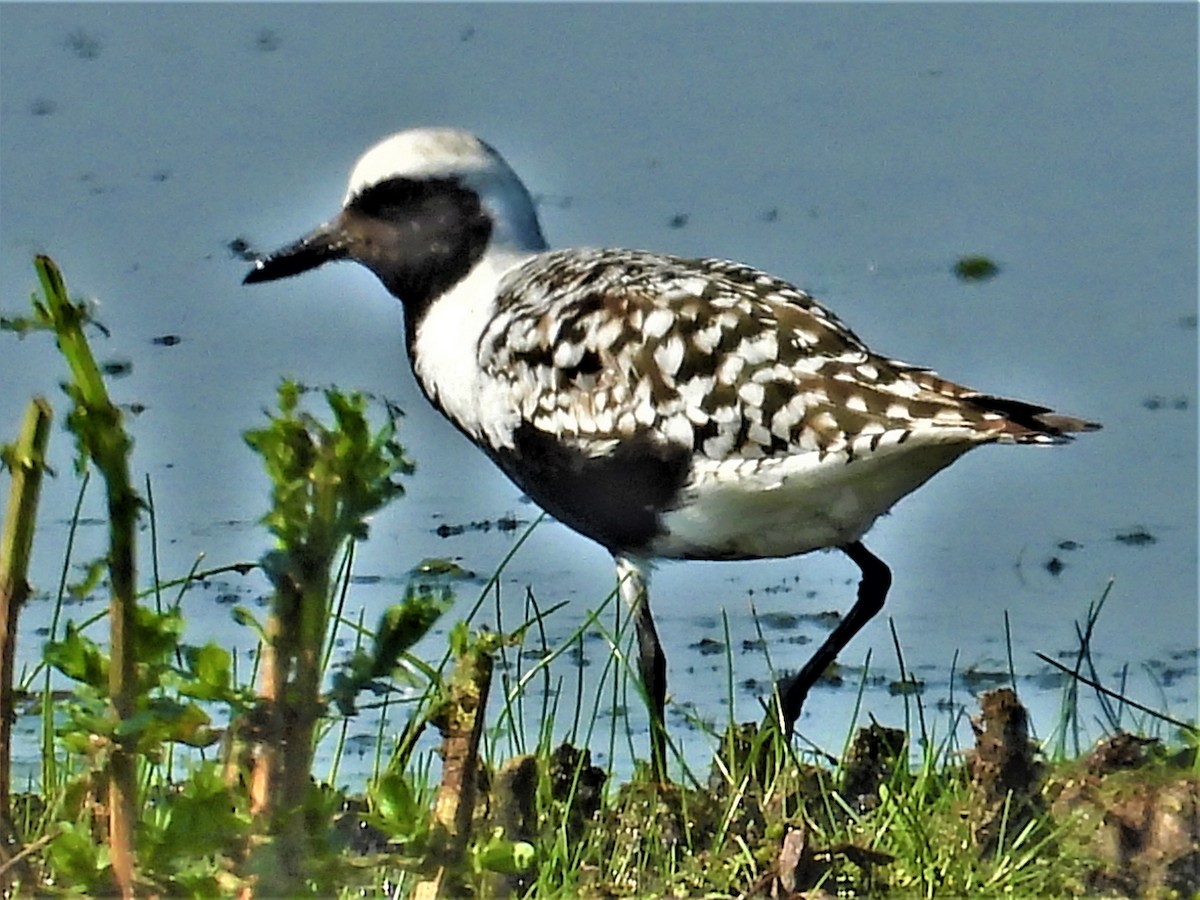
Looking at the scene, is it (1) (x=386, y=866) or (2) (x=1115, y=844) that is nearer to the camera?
(1) (x=386, y=866)

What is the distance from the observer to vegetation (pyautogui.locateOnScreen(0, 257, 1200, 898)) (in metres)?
2.64

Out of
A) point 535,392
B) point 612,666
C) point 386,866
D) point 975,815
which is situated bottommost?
point 386,866

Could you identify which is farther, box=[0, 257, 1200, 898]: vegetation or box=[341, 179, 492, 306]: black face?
box=[341, 179, 492, 306]: black face

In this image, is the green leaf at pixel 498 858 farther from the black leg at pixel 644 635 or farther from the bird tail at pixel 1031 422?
the black leg at pixel 644 635

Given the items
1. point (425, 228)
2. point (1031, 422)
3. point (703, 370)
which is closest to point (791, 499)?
point (703, 370)

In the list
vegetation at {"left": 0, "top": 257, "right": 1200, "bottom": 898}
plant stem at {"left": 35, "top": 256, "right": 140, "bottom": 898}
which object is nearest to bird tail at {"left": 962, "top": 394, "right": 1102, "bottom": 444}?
vegetation at {"left": 0, "top": 257, "right": 1200, "bottom": 898}

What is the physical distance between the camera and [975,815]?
13.2 feet

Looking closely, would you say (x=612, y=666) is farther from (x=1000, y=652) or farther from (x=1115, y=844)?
(x=1115, y=844)

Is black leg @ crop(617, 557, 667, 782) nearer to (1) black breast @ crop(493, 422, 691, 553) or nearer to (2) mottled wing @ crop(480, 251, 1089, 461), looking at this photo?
(1) black breast @ crop(493, 422, 691, 553)

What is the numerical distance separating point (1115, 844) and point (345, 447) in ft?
5.66

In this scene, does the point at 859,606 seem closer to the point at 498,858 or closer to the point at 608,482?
the point at 608,482

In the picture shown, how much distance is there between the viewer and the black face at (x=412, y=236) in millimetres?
5500

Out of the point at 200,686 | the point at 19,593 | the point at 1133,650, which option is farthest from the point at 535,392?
the point at 200,686

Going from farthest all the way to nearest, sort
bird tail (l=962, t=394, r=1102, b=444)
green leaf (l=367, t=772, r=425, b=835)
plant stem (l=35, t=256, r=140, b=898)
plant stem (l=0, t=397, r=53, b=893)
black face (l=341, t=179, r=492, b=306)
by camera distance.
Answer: black face (l=341, t=179, r=492, b=306) < bird tail (l=962, t=394, r=1102, b=444) < plant stem (l=0, t=397, r=53, b=893) < green leaf (l=367, t=772, r=425, b=835) < plant stem (l=35, t=256, r=140, b=898)
